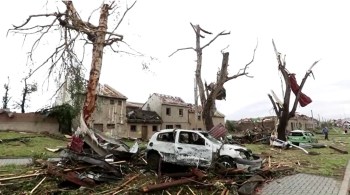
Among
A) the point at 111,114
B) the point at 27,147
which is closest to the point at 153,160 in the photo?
the point at 27,147

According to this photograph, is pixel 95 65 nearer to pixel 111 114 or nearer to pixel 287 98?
pixel 287 98

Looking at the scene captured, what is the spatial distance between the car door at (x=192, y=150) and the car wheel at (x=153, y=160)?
0.92m

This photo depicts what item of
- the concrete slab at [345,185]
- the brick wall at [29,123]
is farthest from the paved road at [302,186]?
the brick wall at [29,123]

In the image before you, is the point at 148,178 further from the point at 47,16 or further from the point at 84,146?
the point at 47,16

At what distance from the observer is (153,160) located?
41.1ft

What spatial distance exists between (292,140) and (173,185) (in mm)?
23423

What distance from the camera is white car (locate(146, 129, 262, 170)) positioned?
36.9 ft

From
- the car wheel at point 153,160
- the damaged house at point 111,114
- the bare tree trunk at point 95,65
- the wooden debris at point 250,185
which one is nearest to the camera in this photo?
the wooden debris at point 250,185

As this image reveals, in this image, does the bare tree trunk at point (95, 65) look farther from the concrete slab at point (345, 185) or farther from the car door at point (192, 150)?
the concrete slab at point (345, 185)

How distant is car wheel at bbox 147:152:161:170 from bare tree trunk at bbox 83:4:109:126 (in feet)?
9.22

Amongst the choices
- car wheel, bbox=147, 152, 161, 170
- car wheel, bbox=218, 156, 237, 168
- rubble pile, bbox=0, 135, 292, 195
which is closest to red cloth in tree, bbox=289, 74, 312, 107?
rubble pile, bbox=0, 135, 292, 195

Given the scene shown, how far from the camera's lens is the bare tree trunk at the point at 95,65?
12008 millimetres

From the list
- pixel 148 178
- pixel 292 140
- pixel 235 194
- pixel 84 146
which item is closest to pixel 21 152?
pixel 84 146

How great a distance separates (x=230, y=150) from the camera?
37.3ft
